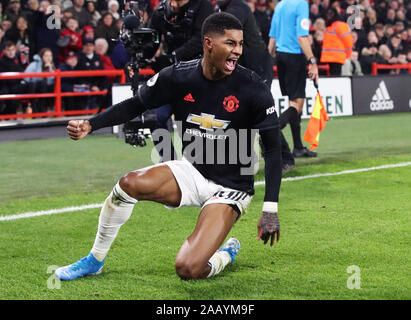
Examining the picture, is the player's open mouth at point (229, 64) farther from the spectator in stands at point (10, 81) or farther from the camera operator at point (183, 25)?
the spectator in stands at point (10, 81)

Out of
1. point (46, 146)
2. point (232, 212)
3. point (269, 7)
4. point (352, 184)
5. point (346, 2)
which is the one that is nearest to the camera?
point (232, 212)

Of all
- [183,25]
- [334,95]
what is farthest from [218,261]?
[334,95]

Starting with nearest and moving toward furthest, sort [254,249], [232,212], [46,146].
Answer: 1. [232,212]
2. [254,249]
3. [46,146]

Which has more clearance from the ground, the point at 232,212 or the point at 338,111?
the point at 232,212

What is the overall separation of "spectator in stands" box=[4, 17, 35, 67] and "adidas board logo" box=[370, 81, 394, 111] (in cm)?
755

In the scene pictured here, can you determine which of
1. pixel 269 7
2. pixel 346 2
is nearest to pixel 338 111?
pixel 269 7

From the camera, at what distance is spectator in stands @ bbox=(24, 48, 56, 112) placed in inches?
544

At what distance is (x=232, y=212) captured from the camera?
4.79m

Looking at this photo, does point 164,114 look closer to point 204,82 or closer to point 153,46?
point 153,46

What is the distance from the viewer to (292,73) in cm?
962

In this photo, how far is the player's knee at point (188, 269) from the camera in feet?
14.7

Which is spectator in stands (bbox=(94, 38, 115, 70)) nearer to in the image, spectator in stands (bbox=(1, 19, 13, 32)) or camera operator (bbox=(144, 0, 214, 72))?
spectator in stands (bbox=(1, 19, 13, 32))

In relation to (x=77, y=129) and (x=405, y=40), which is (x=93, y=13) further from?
(x=77, y=129)
